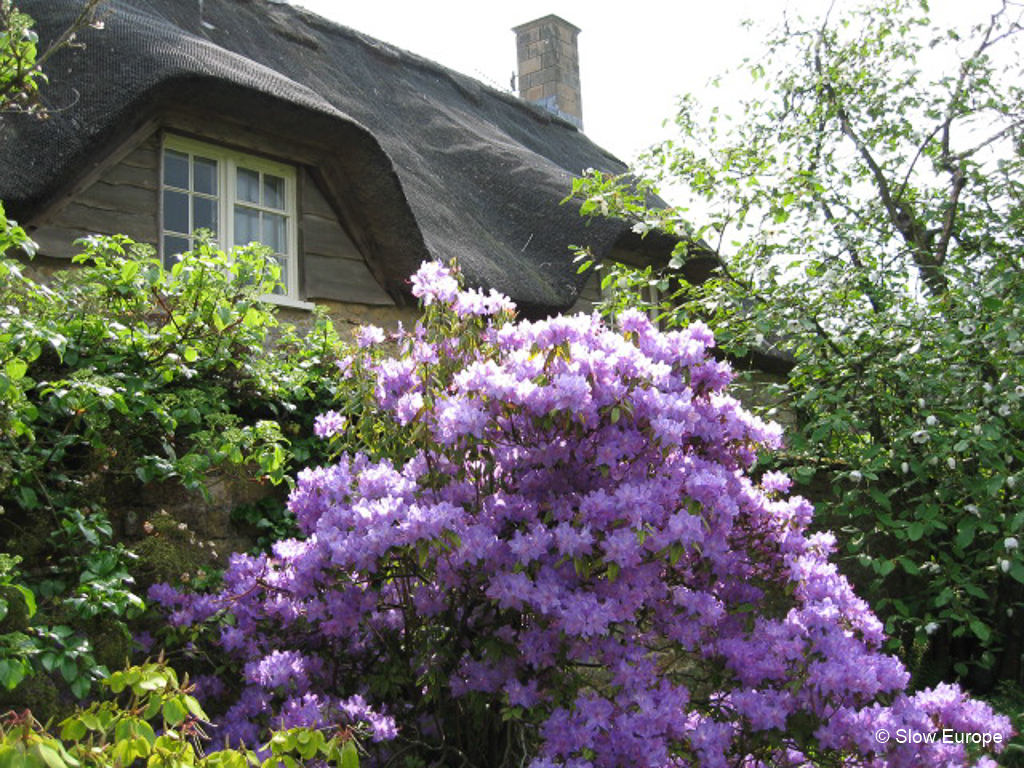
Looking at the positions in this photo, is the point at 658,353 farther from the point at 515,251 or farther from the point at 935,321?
the point at 515,251

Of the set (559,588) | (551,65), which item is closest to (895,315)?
(559,588)

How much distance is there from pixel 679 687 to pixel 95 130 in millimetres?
4068

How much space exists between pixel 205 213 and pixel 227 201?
0.52ft

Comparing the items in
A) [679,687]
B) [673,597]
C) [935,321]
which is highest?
[935,321]

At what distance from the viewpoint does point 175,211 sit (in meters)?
5.82

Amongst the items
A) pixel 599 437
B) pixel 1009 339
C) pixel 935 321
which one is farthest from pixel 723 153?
pixel 599 437

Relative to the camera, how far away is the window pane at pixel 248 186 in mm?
6195

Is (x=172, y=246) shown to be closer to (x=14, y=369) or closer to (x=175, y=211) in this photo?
(x=175, y=211)

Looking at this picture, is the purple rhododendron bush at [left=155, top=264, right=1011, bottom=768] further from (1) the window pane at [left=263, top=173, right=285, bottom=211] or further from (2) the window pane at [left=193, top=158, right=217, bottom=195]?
(1) the window pane at [left=263, top=173, right=285, bottom=211]

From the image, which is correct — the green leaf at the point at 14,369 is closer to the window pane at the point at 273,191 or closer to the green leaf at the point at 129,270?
the green leaf at the point at 129,270

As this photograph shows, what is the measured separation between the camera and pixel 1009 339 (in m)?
4.54

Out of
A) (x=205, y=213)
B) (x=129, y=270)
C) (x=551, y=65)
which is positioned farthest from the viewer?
(x=551, y=65)

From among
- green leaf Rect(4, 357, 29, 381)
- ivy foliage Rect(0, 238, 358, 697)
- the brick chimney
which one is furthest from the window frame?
the brick chimney

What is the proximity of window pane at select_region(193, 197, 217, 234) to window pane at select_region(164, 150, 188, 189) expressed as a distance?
0.13m
